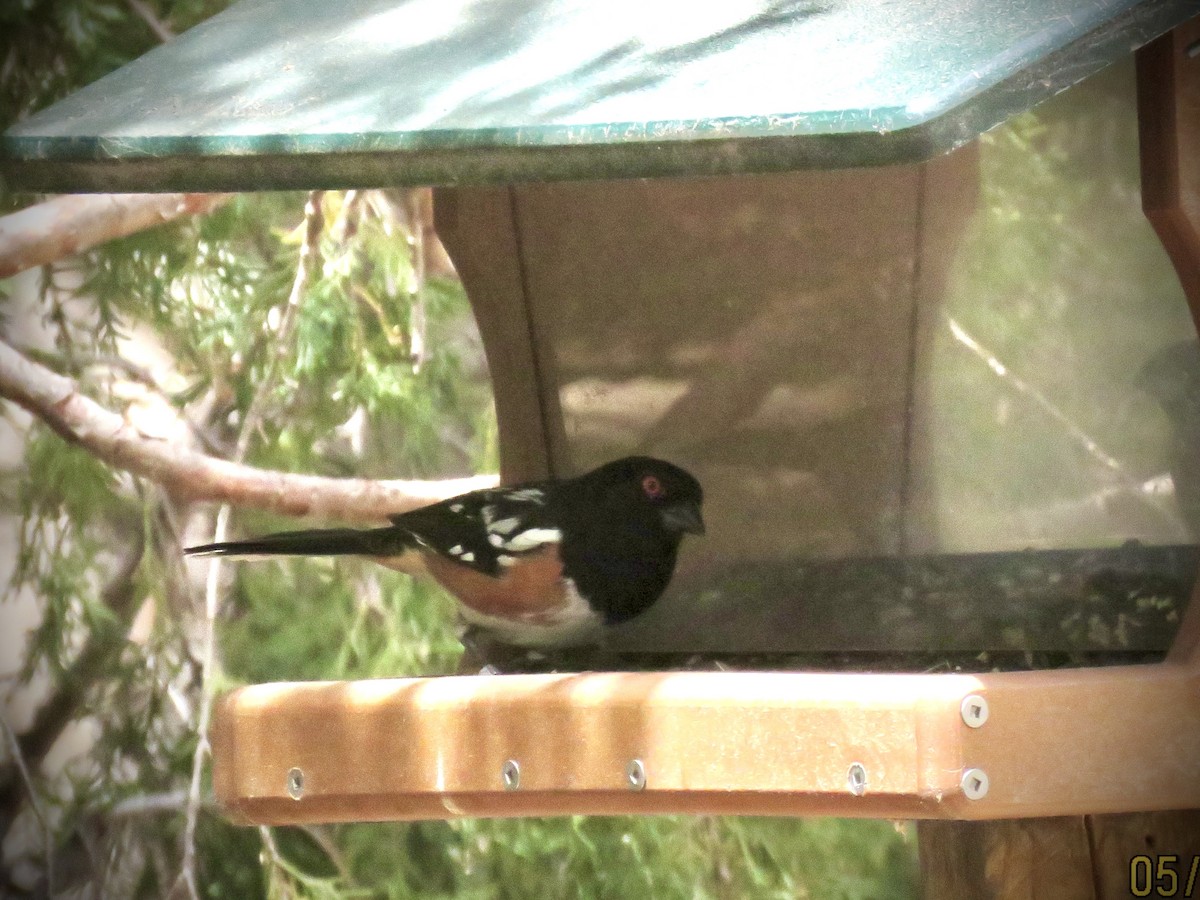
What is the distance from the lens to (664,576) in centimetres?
238

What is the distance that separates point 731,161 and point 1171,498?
0.89 meters

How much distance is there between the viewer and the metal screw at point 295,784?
1.90 m

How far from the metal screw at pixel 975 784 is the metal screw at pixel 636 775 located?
1.16 ft

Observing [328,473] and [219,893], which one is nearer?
[219,893]

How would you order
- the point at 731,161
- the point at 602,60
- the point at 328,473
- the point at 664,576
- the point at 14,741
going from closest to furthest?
the point at 731,161, the point at 602,60, the point at 664,576, the point at 14,741, the point at 328,473

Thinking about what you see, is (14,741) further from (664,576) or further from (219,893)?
(664,576)

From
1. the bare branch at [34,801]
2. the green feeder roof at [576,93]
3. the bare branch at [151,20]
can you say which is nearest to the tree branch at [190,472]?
the bare branch at [34,801]

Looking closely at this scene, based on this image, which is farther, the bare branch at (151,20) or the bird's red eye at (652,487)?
the bare branch at (151,20)

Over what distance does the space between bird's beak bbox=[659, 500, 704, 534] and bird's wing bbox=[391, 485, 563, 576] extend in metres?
0.17

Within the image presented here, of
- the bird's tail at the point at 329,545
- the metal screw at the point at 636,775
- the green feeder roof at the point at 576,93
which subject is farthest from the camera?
the bird's tail at the point at 329,545

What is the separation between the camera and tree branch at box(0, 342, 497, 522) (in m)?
4.00

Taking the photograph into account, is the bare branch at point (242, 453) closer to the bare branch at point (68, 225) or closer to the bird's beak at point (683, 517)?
the bare branch at point (68, 225)

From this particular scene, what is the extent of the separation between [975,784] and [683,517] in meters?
0.83

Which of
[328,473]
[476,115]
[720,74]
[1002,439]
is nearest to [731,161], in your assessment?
[720,74]
